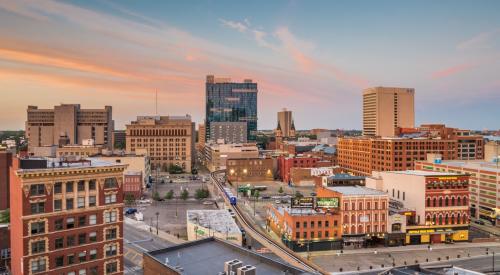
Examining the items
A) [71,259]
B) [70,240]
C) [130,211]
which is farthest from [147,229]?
[70,240]

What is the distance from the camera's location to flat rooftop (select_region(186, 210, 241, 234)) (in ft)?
332

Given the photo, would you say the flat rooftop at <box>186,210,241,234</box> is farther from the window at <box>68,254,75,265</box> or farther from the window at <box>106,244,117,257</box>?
the window at <box>68,254,75,265</box>

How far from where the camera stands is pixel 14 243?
56.8m

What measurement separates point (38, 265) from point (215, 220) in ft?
194

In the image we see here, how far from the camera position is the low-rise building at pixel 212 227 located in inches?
3848

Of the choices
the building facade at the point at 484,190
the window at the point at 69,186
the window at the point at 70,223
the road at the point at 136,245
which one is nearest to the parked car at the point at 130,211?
the road at the point at 136,245

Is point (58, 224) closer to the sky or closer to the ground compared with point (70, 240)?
closer to the sky

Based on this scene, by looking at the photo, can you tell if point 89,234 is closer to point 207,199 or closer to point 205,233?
point 205,233

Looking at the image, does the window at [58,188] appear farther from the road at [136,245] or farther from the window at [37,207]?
the road at [136,245]

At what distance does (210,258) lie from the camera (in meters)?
48.3

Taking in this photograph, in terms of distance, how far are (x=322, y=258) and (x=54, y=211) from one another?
5858 centimetres

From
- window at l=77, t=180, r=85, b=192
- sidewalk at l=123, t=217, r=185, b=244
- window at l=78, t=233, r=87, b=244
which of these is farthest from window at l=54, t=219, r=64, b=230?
sidewalk at l=123, t=217, r=185, b=244

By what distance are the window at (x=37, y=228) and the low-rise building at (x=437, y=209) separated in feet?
271

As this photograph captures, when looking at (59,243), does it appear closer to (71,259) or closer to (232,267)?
(71,259)
